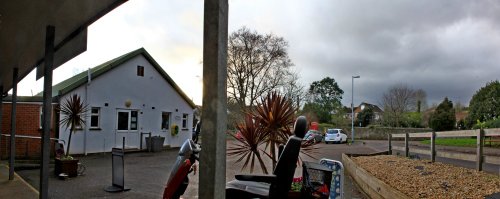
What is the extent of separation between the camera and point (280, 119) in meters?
5.16

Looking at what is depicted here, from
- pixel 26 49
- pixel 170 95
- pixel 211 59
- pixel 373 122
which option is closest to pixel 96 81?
pixel 170 95

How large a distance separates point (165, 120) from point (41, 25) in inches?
709

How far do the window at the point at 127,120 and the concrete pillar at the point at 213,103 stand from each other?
18458mm

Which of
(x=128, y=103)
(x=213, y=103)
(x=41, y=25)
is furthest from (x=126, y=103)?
(x=213, y=103)

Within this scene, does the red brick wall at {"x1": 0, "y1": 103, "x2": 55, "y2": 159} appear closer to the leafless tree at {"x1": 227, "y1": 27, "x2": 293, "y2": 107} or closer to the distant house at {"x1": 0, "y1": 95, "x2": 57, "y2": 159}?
the distant house at {"x1": 0, "y1": 95, "x2": 57, "y2": 159}

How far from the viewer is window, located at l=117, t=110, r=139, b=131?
19609 mm

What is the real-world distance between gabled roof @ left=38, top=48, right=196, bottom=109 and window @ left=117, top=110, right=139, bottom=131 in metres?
2.34

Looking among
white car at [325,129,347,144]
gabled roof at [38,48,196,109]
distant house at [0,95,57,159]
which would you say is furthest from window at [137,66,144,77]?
white car at [325,129,347,144]

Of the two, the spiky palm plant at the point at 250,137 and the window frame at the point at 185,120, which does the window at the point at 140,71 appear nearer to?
the window frame at the point at 185,120

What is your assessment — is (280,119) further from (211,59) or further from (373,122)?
(373,122)

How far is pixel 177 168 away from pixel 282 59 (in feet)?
123

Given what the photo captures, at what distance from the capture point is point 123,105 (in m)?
19.8

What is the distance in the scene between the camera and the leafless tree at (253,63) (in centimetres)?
3812

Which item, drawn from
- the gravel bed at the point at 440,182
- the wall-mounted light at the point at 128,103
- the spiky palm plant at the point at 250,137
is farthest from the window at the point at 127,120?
the spiky palm plant at the point at 250,137
